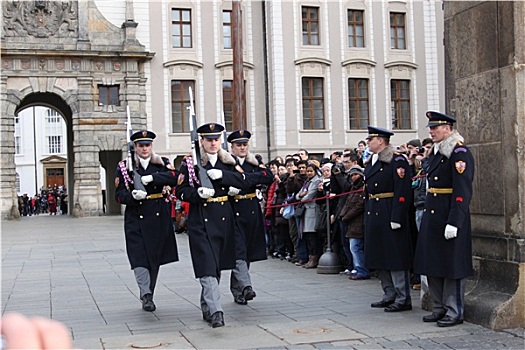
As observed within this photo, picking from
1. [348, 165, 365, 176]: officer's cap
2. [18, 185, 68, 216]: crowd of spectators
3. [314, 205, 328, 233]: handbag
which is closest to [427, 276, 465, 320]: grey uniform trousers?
[348, 165, 365, 176]: officer's cap

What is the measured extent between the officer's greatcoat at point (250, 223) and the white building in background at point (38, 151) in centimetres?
5840

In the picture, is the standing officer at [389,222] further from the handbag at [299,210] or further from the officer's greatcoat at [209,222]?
the handbag at [299,210]

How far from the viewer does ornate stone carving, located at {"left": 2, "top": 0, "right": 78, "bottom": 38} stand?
33812 millimetres

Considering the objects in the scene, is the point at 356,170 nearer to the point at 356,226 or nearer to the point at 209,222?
the point at 356,226

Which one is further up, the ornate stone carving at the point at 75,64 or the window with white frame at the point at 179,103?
the ornate stone carving at the point at 75,64

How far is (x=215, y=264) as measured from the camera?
738cm

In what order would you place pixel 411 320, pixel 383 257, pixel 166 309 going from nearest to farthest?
pixel 411 320 → pixel 383 257 → pixel 166 309

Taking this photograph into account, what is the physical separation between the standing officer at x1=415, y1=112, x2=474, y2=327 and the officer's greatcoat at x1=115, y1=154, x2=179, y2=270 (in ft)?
9.69

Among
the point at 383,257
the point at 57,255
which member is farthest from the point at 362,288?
the point at 57,255

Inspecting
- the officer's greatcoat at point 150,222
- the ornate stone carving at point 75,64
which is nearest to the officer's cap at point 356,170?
the officer's greatcoat at point 150,222

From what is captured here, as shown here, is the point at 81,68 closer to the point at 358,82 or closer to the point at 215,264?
the point at 358,82

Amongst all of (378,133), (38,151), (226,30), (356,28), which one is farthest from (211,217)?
(38,151)

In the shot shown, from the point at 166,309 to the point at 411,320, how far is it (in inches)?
115

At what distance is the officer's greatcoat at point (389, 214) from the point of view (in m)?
7.76
